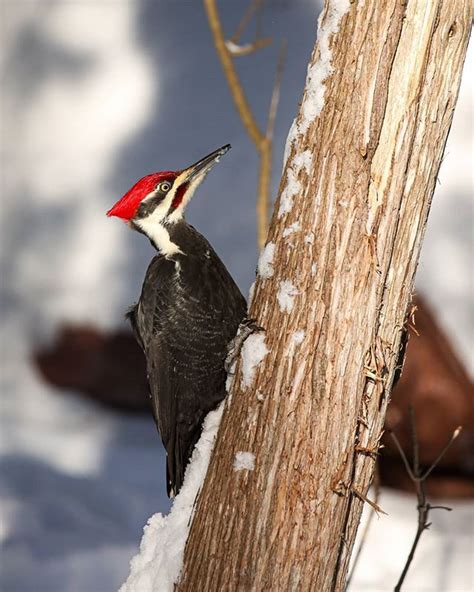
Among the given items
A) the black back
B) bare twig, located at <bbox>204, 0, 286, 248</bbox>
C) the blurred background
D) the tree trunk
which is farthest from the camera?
the blurred background

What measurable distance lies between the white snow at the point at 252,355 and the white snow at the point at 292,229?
17 centimetres

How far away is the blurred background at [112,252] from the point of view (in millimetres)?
3402

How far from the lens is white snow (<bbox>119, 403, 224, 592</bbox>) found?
1515 millimetres

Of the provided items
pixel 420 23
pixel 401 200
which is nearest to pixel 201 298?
pixel 401 200

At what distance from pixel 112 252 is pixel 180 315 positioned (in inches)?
76.4

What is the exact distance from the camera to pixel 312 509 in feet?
4.45

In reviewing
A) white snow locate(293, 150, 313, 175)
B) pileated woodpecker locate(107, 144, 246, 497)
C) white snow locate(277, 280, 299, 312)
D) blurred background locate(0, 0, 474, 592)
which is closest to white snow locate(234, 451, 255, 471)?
white snow locate(277, 280, 299, 312)

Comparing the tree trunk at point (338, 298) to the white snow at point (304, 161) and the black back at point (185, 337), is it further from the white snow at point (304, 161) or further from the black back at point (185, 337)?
the black back at point (185, 337)

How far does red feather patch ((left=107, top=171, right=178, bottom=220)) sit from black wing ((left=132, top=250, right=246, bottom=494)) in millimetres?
145

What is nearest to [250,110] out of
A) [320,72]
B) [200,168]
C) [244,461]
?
[200,168]

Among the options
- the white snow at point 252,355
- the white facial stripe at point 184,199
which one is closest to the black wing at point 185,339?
the white facial stripe at point 184,199

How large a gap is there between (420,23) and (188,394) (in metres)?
0.89

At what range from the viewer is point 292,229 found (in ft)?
4.67

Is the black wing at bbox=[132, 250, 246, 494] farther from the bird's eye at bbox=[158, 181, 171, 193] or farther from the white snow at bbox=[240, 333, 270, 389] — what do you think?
the white snow at bbox=[240, 333, 270, 389]
